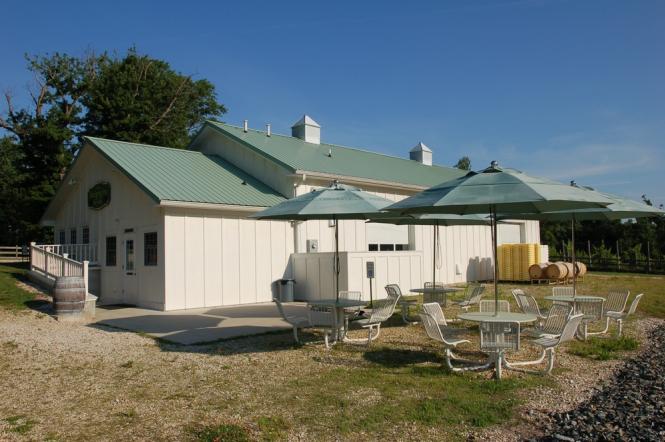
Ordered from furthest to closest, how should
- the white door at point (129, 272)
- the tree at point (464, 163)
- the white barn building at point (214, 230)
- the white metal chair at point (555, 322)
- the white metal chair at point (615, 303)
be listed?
1. the tree at point (464, 163)
2. the white door at point (129, 272)
3. the white barn building at point (214, 230)
4. the white metal chair at point (615, 303)
5. the white metal chair at point (555, 322)

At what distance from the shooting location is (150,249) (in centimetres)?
1573

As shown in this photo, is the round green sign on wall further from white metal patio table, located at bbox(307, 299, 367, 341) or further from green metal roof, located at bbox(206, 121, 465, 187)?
white metal patio table, located at bbox(307, 299, 367, 341)

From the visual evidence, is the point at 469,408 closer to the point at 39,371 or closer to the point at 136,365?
the point at 136,365

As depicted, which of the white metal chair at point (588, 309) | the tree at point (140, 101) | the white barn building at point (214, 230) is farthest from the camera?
the tree at point (140, 101)

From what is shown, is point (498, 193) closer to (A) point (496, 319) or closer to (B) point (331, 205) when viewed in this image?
(A) point (496, 319)

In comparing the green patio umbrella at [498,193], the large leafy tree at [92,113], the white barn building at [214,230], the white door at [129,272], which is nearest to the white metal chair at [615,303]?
the green patio umbrella at [498,193]

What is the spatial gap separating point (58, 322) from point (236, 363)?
272 inches

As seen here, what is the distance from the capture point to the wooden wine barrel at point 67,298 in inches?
515

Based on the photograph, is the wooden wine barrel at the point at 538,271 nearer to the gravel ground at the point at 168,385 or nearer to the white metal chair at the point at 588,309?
the white metal chair at the point at 588,309

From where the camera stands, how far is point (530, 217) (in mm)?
11820

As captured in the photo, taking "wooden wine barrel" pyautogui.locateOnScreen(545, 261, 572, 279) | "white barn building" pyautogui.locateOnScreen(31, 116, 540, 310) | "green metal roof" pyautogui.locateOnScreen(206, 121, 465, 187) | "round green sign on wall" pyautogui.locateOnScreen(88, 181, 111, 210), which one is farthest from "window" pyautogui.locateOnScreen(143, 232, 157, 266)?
"wooden wine barrel" pyautogui.locateOnScreen(545, 261, 572, 279)

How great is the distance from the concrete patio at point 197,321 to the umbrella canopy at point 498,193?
4754 mm

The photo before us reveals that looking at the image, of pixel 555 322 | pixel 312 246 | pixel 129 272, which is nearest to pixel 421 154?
pixel 312 246

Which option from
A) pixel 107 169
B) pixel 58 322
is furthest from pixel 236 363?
pixel 107 169
